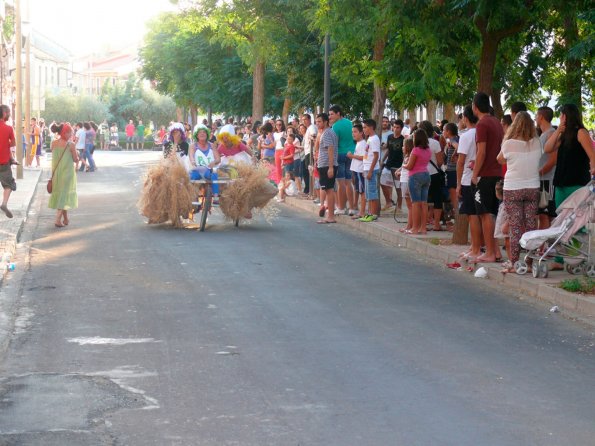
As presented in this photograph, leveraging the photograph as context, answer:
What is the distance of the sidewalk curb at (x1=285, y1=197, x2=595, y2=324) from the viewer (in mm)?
10961

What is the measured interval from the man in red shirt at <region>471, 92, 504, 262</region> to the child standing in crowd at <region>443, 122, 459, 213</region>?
335 cm

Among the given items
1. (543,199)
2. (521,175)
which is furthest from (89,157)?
(521,175)

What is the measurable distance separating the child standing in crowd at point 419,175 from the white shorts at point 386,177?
351 cm

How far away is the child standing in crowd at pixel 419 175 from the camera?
17.3m

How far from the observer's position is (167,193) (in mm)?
18969

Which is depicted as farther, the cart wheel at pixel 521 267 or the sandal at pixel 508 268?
the sandal at pixel 508 268

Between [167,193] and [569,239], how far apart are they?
27.2 feet

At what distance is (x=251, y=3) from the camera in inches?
1385

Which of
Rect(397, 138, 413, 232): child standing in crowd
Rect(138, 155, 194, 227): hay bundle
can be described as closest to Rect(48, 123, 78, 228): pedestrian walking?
Rect(138, 155, 194, 227): hay bundle

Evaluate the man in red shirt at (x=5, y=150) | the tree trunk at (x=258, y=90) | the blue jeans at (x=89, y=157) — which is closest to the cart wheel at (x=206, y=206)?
the man in red shirt at (x=5, y=150)

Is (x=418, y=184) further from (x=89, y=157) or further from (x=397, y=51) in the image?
(x=89, y=157)

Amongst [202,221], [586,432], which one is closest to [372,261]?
[202,221]

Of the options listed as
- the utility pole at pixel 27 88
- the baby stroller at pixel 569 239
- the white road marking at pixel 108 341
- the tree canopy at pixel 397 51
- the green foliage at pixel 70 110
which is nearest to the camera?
the white road marking at pixel 108 341

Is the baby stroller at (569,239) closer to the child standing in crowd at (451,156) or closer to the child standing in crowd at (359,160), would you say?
the child standing in crowd at (451,156)
